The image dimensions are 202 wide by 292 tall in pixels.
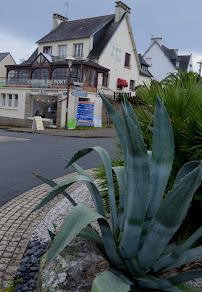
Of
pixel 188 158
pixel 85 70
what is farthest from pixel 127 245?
pixel 85 70

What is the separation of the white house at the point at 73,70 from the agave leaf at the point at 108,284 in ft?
68.1

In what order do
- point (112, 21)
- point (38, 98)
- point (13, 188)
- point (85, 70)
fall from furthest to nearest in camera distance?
point (112, 21), point (38, 98), point (85, 70), point (13, 188)

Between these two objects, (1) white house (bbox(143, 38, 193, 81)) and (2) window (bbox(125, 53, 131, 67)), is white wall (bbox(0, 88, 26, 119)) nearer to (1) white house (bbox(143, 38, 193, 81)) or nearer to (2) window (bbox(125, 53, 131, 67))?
(2) window (bbox(125, 53, 131, 67))

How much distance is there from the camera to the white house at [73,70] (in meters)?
24.5

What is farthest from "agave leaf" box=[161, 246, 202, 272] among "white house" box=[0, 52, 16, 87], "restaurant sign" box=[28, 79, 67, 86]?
"white house" box=[0, 52, 16, 87]

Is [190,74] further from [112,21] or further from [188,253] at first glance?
[112,21]

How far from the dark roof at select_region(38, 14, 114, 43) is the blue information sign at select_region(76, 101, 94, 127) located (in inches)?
318

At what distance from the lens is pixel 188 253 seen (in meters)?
1.91

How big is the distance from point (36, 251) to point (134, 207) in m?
1.87

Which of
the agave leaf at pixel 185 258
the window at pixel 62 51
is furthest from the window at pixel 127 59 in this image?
the agave leaf at pixel 185 258

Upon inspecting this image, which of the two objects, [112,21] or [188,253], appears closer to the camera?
[188,253]

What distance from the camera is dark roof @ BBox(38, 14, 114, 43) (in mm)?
28273

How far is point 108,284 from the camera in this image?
1.62 m

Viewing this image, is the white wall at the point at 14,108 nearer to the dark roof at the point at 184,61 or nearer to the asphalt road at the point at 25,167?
the asphalt road at the point at 25,167
